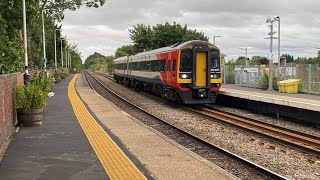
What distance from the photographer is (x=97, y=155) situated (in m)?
8.05

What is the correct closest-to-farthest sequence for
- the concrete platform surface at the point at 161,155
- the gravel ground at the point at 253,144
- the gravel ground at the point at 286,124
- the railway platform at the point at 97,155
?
the railway platform at the point at 97,155
the concrete platform surface at the point at 161,155
the gravel ground at the point at 253,144
the gravel ground at the point at 286,124

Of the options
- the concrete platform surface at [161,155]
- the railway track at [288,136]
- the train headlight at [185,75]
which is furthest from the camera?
the train headlight at [185,75]

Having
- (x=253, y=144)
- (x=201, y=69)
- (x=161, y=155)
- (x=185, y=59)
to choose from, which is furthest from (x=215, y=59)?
(x=161, y=155)

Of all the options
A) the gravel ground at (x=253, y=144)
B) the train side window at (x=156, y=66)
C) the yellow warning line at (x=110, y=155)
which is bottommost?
the gravel ground at (x=253, y=144)

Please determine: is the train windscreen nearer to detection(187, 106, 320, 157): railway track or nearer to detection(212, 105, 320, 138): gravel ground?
detection(212, 105, 320, 138): gravel ground

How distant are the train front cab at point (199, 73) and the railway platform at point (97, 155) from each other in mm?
6775

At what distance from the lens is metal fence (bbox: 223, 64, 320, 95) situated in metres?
22.3

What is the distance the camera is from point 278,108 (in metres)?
16.8

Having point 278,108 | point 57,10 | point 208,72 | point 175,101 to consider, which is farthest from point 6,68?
point 57,10

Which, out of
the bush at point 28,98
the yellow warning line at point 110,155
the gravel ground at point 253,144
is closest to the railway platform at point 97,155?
the yellow warning line at point 110,155

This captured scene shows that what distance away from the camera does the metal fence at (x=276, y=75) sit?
22.3m

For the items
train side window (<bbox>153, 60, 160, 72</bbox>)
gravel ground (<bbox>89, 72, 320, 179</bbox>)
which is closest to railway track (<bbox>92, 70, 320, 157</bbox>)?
gravel ground (<bbox>89, 72, 320, 179</bbox>)

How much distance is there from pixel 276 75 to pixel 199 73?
27.6 feet

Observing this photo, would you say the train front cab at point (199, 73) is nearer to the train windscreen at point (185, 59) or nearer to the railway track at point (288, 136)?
the train windscreen at point (185, 59)
